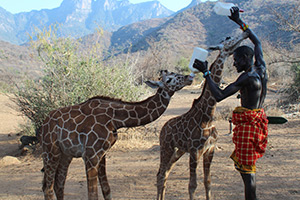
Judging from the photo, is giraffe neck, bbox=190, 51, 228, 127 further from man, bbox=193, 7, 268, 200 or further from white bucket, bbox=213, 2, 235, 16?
white bucket, bbox=213, 2, 235, 16

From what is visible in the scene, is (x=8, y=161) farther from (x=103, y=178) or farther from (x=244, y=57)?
(x=244, y=57)

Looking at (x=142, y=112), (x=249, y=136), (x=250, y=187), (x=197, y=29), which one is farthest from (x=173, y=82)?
(x=197, y=29)

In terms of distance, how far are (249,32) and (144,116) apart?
5.53 feet

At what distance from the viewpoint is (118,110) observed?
10.3 feet

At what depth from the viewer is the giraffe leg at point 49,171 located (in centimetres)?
319

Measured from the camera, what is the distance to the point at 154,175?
5172mm

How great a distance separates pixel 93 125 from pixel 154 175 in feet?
8.42

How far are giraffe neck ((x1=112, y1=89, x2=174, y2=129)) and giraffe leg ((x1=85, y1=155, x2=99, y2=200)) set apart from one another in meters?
0.50

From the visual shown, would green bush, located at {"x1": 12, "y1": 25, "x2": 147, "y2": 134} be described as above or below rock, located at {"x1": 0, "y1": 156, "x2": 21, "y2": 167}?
above

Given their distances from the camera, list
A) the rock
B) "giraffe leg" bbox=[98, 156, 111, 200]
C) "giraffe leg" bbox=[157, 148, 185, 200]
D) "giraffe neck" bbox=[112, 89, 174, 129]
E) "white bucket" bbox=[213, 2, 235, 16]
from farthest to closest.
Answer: the rock → "giraffe leg" bbox=[157, 148, 185, 200] → "giraffe leg" bbox=[98, 156, 111, 200] → "white bucket" bbox=[213, 2, 235, 16] → "giraffe neck" bbox=[112, 89, 174, 129]

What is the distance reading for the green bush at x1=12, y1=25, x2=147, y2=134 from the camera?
691cm

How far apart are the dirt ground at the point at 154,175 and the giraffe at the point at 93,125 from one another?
1499 mm

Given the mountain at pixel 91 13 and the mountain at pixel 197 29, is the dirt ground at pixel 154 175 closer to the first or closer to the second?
the mountain at pixel 197 29

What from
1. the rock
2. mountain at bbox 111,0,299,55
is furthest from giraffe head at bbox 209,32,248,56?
mountain at bbox 111,0,299,55
